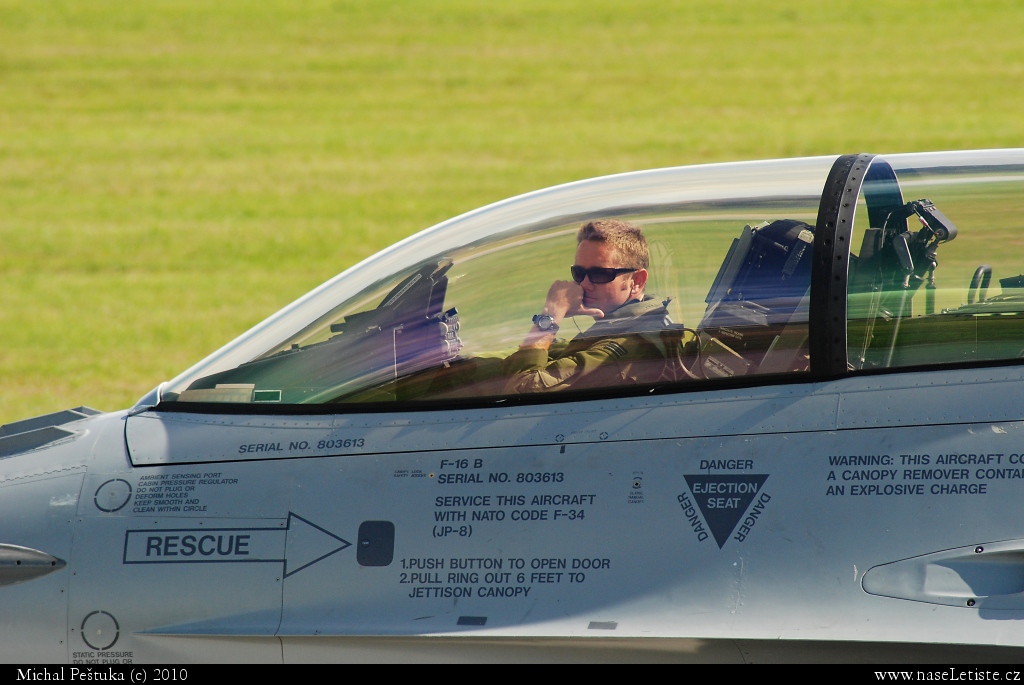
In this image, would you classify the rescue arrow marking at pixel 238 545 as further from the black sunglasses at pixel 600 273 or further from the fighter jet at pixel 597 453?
the black sunglasses at pixel 600 273

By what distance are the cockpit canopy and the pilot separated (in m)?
0.01

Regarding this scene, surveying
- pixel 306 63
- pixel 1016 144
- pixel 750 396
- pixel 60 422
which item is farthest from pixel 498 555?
pixel 306 63

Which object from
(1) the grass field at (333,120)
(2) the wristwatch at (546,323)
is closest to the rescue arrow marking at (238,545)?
(2) the wristwatch at (546,323)

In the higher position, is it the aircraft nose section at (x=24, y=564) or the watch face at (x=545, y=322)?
the watch face at (x=545, y=322)

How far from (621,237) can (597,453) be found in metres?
0.76

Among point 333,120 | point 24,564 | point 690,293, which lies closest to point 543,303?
point 690,293

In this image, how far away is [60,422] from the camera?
3.47m

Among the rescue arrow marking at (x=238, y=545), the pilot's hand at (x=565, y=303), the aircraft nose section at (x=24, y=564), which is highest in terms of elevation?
the pilot's hand at (x=565, y=303)

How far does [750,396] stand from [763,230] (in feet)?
2.04

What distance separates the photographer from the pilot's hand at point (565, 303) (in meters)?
3.19

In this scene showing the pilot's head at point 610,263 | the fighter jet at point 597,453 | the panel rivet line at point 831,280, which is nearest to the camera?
the fighter jet at point 597,453

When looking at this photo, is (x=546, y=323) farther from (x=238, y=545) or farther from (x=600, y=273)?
(x=238, y=545)

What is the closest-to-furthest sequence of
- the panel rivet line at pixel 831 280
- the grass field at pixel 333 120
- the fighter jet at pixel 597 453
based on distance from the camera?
the fighter jet at pixel 597 453
the panel rivet line at pixel 831 280
the grass field at pixel 333 120

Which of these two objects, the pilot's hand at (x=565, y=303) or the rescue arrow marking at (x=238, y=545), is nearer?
the rescue arrow marking at (x=238, y=545)
